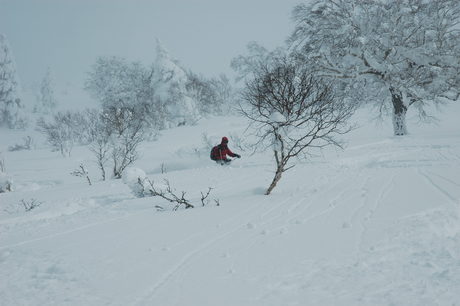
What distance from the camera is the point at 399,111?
48.5ft

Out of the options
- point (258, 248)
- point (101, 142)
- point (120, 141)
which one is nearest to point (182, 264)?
point (258, 248)

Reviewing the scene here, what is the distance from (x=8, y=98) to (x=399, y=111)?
173ft

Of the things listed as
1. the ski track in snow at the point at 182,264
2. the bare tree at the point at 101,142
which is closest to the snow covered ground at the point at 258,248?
the ski track in snow at the point at 182,264

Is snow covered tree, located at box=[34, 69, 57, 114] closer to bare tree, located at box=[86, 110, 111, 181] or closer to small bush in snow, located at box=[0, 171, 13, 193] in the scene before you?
bare tree, located at box=[86, 110, 111, 181]

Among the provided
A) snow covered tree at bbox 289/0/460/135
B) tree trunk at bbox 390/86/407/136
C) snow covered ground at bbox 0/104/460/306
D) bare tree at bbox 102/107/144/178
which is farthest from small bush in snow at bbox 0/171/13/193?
tree trunk at bbox 390/86/407/136

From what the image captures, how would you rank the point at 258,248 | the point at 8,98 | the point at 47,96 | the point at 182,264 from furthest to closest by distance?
the point at 47,96 < the point at 8,98 < the point at 258,248 < the point at 182,264

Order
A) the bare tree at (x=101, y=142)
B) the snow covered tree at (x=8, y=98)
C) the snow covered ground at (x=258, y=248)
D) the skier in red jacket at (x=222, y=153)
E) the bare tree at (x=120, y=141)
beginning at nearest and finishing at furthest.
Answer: the snow covered ground at (x=258, y=248), the skier in red jacket at (x=222, y=153), the bare tree at (x=101, y=142), the bare tree at (x=120, y=141), the snow covered tree at (x=8, y=98)

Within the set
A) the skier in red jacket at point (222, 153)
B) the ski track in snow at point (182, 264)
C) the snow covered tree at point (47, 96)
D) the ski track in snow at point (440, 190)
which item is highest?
the snow covered tree at point (47, 96)

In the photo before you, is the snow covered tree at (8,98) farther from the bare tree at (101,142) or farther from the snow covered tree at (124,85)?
the bare tree at (101,142)

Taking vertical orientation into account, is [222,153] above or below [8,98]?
below

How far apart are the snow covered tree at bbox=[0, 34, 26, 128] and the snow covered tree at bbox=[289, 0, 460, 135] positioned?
156 ft

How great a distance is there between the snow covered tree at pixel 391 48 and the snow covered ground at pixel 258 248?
810cm

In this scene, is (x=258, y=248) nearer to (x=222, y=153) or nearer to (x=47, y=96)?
(x=222, y=153)

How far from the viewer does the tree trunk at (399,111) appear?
47.3 feet
